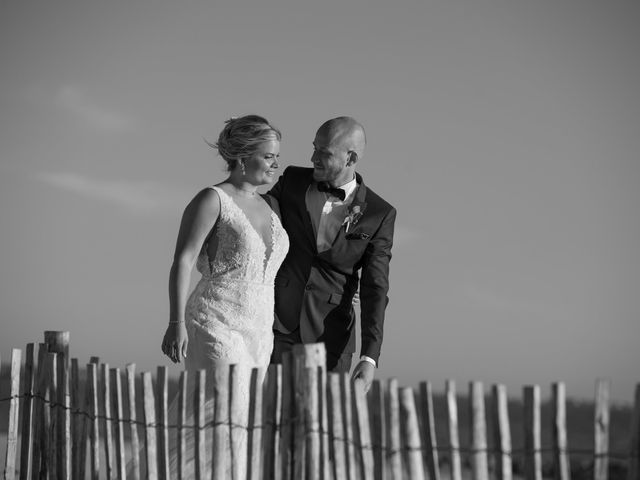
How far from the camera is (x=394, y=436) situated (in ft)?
12.6

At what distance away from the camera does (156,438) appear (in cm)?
493

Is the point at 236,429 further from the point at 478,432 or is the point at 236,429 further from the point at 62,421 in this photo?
the point at 62,421

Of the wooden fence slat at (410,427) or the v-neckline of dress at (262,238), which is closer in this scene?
the wooden fence slat at (410,427)

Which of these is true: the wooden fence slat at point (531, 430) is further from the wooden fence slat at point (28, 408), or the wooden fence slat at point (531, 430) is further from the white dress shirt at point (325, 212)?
the wooden fence slat at point (28, 408)

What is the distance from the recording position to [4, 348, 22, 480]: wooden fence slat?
243 inches

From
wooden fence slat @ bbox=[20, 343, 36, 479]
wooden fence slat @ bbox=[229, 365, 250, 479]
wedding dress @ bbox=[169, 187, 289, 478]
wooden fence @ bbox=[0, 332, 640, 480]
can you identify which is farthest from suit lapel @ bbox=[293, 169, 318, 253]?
wooden fence slat @ bbox=[20, 343, 36, 479]

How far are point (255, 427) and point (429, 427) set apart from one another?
1.06 m

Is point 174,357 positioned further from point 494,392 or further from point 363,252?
point 494,392

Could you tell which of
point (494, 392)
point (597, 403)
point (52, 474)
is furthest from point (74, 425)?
point (597, 403)

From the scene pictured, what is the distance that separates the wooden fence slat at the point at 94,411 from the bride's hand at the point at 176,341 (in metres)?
0.50

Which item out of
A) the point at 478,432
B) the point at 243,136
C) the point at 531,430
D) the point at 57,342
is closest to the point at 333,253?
the point at 243,136

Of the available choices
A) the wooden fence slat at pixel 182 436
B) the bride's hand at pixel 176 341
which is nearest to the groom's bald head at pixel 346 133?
the bride's hand at pixel 176 341

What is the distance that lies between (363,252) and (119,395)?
6.14 feet

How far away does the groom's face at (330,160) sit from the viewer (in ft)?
19.9
